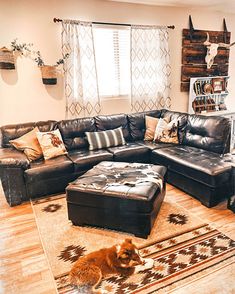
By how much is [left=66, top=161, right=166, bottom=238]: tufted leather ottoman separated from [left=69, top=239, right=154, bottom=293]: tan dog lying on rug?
329 mm

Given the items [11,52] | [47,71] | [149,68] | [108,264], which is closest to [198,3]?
[149,68]

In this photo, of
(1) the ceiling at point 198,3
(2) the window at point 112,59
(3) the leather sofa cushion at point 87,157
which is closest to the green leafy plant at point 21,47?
(2) the window at point 112,59

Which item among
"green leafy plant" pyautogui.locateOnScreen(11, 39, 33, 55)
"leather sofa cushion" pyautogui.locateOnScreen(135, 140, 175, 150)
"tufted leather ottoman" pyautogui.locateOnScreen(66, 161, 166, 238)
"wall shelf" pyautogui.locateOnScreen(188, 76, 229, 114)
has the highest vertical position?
"green leafy plant" pyautogui.locateOnScreen(11, 39, 33, 55)

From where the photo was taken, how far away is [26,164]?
289cm

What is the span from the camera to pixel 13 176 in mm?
2832

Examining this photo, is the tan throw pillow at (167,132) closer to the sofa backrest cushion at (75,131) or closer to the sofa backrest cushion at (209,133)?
the sofa backrest cushion at (209,133)

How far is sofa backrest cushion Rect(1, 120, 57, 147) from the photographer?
10.9 ft

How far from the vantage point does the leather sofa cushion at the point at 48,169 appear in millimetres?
2900

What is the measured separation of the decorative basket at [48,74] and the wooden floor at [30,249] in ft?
5.89

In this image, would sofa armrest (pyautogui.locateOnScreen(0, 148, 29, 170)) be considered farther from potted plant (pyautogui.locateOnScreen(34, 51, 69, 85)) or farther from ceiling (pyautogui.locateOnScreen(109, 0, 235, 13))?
ceiling (pyautogui.locateOnScreen(109, 0, 235, 13))

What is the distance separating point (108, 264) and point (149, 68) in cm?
346

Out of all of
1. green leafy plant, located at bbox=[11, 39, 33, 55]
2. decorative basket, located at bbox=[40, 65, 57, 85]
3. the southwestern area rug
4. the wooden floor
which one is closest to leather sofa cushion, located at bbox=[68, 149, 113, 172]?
the southwestern area rug

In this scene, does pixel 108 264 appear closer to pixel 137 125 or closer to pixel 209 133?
pixel 209 133

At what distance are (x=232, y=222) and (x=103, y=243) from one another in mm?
1334
